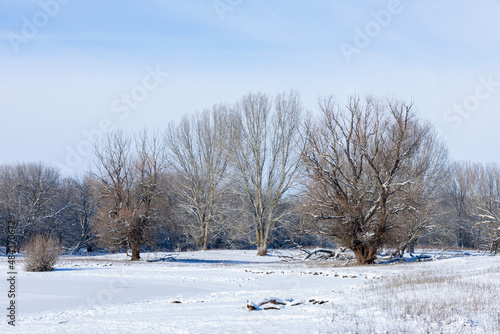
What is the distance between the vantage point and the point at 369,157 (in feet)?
92.8

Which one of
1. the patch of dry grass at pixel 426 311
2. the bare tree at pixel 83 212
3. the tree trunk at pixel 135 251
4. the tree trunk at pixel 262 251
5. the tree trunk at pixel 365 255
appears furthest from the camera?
the bare tree at pixel 83 212

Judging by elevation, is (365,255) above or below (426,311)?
above

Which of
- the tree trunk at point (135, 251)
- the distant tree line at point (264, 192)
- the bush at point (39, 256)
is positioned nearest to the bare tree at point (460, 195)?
the distant tree line at point (264, 192)

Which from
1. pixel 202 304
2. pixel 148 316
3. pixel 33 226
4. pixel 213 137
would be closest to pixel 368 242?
pixel 202 304

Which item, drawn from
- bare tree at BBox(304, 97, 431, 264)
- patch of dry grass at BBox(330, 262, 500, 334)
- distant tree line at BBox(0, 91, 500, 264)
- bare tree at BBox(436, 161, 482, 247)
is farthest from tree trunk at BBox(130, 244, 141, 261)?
bare tree at BBox(436, 161, 482, 247)

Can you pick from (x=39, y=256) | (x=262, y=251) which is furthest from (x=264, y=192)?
(x=39, y=256)

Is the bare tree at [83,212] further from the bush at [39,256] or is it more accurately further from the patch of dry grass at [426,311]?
the patch of dry grass at [426,311]

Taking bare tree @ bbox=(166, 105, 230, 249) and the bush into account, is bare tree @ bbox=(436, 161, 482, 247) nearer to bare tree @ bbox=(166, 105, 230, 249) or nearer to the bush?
bare tree @ bbox=(166, 105, 230, 249)

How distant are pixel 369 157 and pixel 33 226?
3911 centimetres

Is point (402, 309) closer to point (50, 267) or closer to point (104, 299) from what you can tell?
point (104, 299)

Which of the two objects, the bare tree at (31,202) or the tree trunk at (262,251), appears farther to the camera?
the bare tree at (31,202)

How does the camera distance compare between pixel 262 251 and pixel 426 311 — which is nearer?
pixel 426 311

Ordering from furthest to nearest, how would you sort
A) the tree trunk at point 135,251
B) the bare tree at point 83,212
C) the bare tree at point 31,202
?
the bare tree at point 83,212, the bare tree at point 31,202, the tree trunk at point 135,251

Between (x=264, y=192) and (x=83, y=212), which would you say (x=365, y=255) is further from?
(x=83, y=212)
